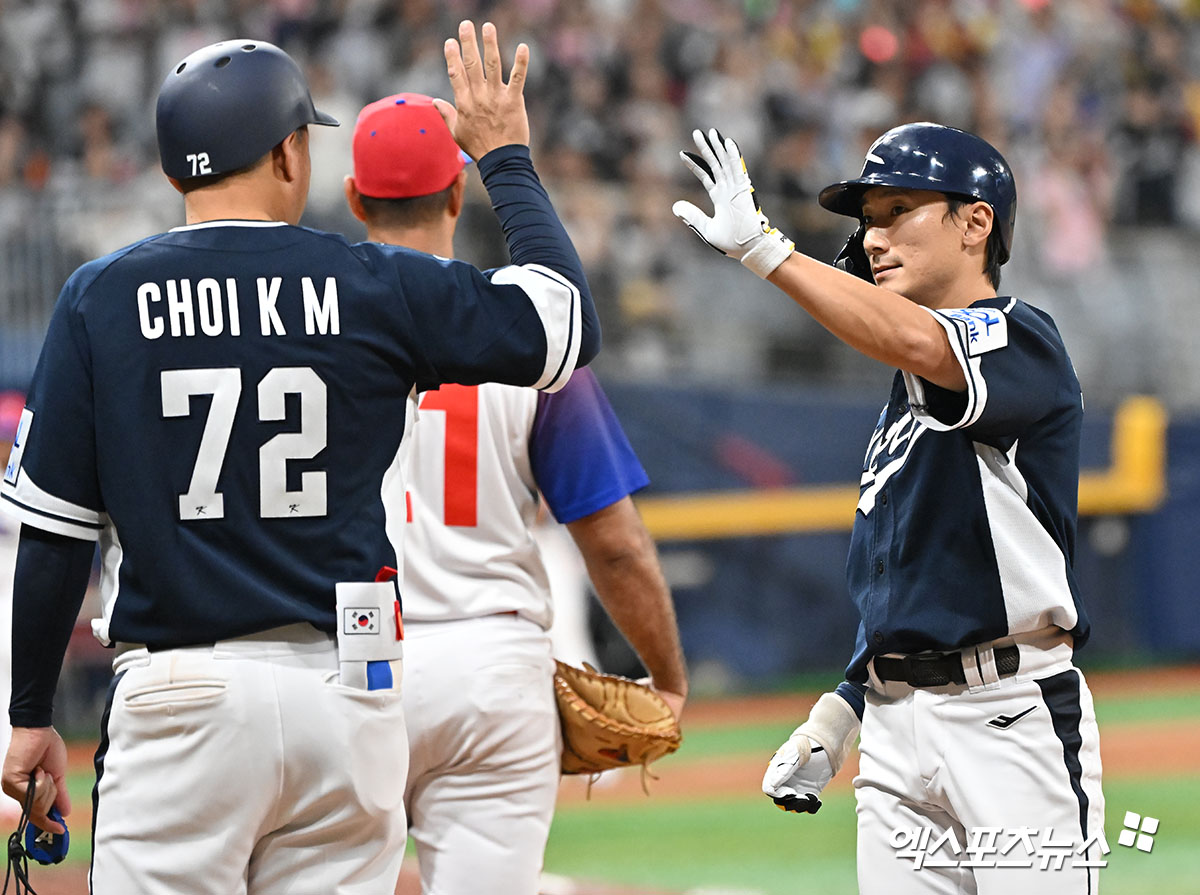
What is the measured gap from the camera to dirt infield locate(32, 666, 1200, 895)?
944cm

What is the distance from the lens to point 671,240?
13.4 metres

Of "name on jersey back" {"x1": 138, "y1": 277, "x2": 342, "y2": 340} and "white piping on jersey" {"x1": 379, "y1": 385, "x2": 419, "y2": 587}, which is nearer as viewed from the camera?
"name on jersey back" {"x1": 138, "y1": 277, "x2": 342, "y2": 340}

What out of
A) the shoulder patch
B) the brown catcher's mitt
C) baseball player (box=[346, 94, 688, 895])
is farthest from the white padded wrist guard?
the shoulder patch

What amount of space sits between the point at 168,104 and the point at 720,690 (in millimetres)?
10717

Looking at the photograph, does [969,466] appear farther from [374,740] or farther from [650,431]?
[650,431]

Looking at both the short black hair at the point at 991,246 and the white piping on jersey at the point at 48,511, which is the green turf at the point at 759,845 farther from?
the white piping on jersey at the point at 48,511

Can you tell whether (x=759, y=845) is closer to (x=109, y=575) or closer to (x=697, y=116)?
(x=109, y=575)

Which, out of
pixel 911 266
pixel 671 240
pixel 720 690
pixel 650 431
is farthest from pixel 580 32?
pixel 911 266

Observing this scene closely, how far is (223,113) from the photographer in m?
2.98

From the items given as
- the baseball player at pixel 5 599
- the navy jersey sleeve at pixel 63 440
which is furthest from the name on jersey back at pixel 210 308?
the baseball player at pixel 5 599

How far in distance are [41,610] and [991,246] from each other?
7.05 feet

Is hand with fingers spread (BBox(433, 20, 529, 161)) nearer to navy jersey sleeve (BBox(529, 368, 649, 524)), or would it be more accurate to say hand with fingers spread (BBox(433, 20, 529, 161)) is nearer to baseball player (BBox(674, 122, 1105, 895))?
baseball player (BBox(674, 122, 1105, 895))

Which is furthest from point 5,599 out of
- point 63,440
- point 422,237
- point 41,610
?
point 63,440

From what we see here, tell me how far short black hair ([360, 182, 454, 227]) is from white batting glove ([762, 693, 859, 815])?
1.50 m
